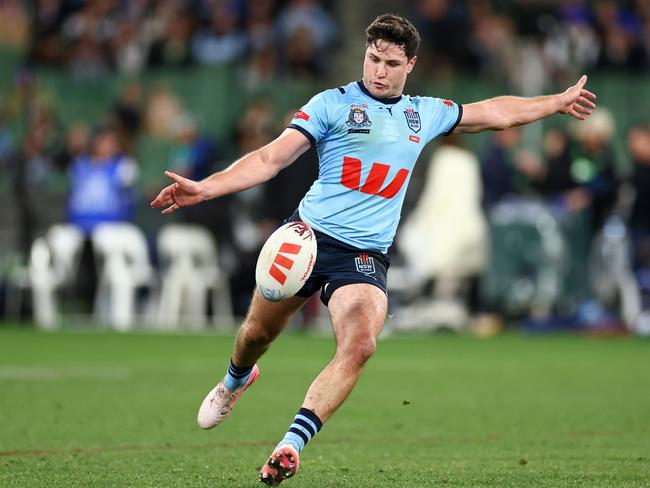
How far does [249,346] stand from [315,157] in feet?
37.6

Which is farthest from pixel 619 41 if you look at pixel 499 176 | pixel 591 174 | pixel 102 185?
pixel 102 185

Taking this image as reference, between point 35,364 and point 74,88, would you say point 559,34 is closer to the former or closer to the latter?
point 74,88

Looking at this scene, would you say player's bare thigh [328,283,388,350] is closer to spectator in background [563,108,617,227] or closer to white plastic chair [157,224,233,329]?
spectator in background [563,108,617,227]

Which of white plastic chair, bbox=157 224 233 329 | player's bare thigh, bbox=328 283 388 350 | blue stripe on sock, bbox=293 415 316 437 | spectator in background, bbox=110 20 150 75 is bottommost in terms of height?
white plastic chair, bbox=157 224 233 329

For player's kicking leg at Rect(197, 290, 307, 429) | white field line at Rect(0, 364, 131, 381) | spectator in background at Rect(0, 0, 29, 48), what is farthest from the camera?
spectator in background at Rect(0, 0, 29, 48)

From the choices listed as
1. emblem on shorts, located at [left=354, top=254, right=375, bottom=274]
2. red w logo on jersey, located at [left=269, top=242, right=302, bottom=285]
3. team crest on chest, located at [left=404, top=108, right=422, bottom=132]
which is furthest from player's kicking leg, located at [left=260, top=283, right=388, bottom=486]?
team crest on chest, located at [left=404, top=108, right=422, bottom=132]

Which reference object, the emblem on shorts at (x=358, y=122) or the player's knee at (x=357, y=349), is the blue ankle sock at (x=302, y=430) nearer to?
the player's knee at (x=357, y=349)

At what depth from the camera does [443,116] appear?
811 cm

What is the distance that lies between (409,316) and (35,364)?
772 centimetres

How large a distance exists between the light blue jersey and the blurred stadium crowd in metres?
11.4

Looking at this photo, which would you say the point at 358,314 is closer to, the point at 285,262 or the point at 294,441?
the point at 285,262

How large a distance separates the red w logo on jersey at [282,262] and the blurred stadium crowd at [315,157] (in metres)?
11.9

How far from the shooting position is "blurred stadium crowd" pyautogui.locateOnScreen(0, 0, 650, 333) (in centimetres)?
2023

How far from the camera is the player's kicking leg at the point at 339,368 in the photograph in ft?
22.1
